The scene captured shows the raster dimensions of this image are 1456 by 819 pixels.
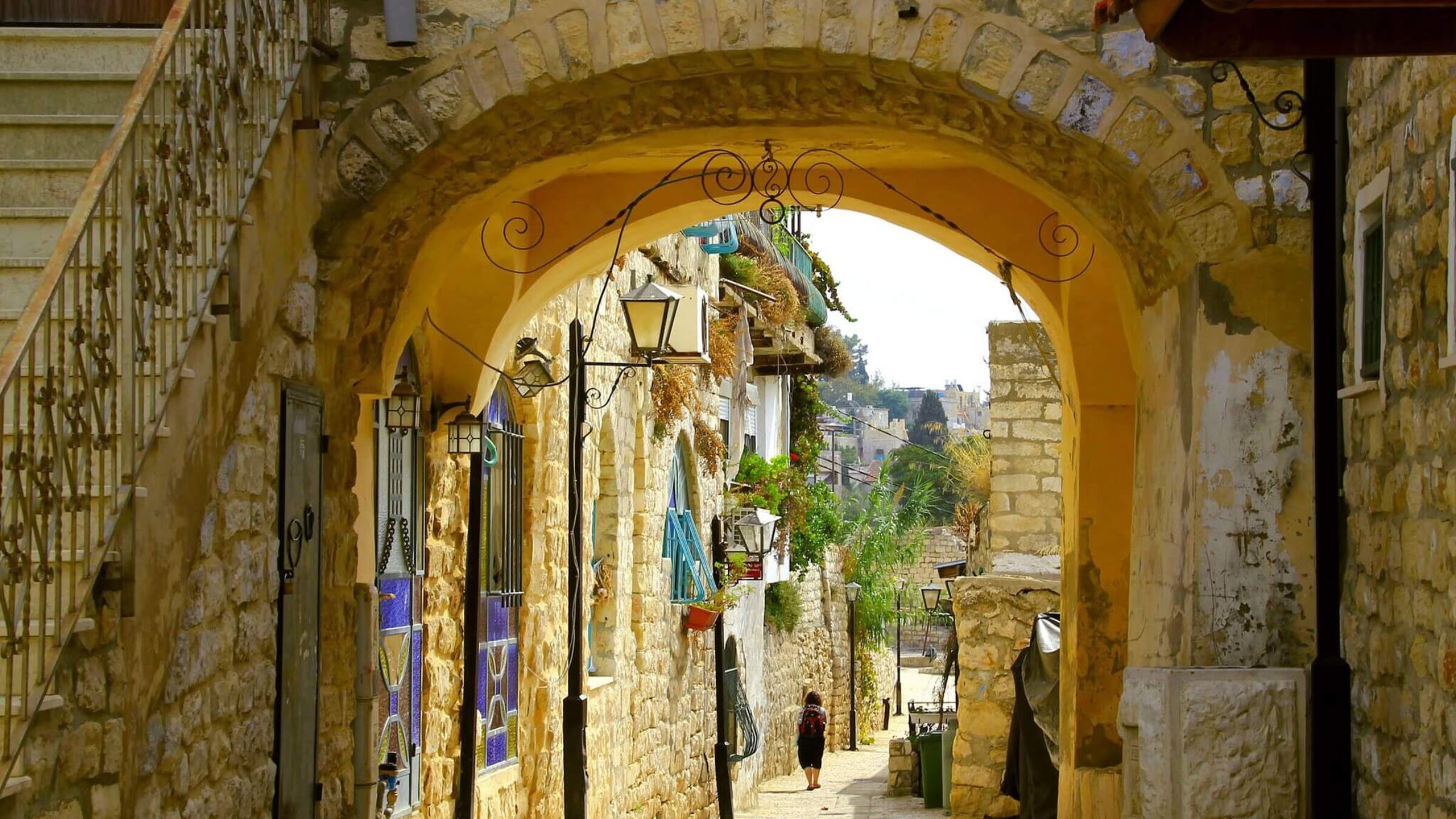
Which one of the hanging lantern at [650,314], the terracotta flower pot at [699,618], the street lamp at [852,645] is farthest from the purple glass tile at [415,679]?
the street lamp at [852,645]

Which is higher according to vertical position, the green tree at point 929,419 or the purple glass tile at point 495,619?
the green tree at point 929,419

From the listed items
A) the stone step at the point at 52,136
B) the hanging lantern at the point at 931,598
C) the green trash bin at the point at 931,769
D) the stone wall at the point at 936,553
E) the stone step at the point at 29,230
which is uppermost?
the stone step at the point at 52,136

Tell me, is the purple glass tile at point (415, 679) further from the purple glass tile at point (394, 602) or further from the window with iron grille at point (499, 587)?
the window with iron grille at point (499, 587)

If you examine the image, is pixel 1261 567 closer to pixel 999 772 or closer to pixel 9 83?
pixel 9 83

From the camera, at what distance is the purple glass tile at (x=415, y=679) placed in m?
8.78

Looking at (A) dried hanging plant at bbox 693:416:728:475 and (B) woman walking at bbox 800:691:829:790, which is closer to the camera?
(A) dried hanging plant at bbox 693:416:728:475

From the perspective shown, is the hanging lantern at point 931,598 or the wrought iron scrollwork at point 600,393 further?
the hanging lantern at point 931,598

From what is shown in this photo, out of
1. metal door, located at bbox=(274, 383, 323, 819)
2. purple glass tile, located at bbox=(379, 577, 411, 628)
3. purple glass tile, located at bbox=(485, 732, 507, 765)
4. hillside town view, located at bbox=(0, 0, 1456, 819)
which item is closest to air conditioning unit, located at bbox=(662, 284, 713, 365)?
hillside town view, located at bbox=(0, 0, 1456, 819)

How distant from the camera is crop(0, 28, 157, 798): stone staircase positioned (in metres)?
5.50

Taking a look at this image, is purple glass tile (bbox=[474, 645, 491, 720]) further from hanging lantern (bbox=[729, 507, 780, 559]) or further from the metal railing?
hanging lantern (bbox=[729, 507, 780, 559])

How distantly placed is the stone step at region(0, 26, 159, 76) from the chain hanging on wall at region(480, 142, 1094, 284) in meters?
2.13

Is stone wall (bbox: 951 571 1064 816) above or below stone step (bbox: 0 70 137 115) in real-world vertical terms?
below

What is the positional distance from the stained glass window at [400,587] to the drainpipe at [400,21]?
2514 mm

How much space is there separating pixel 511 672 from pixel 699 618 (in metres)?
4.49
